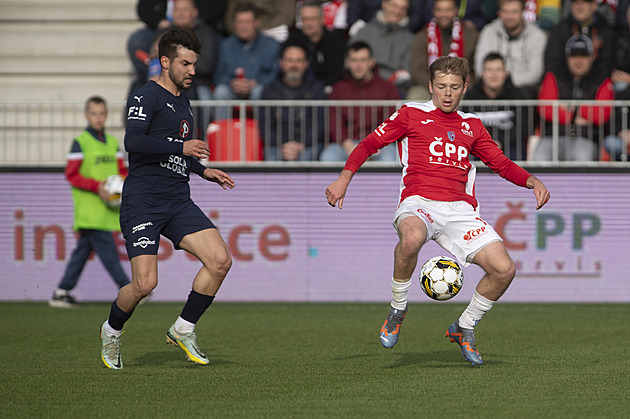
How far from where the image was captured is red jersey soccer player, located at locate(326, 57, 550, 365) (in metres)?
6.46

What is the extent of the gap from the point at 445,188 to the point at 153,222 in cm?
193

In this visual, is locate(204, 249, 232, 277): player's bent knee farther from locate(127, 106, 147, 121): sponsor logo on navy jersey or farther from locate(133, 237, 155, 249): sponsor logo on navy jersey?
locate(127, 106, 147, 121): sponsor logo on navy jersey

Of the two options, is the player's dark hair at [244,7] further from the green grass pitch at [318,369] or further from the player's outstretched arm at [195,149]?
the player's outstretched arm at [195,149]

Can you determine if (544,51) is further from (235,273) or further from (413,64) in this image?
(235,273)

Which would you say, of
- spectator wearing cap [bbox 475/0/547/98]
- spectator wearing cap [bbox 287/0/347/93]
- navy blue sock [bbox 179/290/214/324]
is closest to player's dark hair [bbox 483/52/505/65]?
spectator wearing cap [bbox 475/0/547/98]

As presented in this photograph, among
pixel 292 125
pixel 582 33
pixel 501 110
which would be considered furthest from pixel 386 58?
pixel 582 33

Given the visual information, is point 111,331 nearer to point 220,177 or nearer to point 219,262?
point 219,262

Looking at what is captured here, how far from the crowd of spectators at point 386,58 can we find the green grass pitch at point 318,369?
98.5 inches

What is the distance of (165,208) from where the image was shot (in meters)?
6.55

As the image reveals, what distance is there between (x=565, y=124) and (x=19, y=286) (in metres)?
6.73

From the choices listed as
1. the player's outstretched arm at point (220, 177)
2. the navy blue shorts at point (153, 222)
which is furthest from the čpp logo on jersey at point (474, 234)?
the navy blue shorts at point (153, 222)

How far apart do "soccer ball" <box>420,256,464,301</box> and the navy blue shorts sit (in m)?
1.47

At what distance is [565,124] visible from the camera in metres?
11.6

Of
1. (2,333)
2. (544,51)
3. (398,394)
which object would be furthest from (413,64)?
(398,394)
